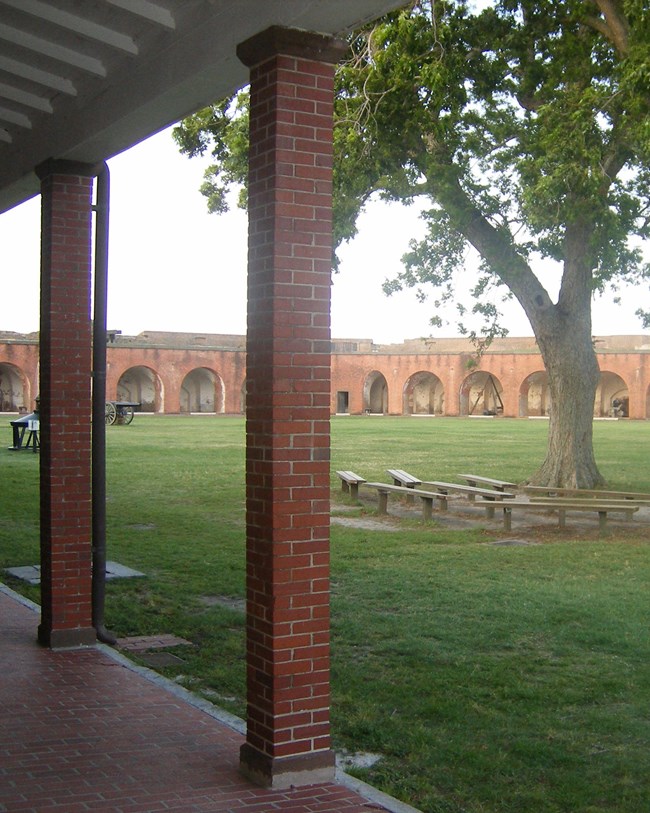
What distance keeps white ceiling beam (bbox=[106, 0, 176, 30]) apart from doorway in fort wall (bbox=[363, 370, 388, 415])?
52.7 metres

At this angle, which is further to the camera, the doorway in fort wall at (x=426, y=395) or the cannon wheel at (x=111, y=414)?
the doorway in fort wall at (x=426, y=395)

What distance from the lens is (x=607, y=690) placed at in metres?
5.58

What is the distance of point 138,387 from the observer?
174 feet

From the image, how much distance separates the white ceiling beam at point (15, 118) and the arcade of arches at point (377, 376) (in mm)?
41162

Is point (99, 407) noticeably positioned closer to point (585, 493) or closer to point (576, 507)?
point (576, 507)

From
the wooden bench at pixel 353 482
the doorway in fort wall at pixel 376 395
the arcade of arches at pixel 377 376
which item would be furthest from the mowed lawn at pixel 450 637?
the doorway in fort wall at pixel 376 395

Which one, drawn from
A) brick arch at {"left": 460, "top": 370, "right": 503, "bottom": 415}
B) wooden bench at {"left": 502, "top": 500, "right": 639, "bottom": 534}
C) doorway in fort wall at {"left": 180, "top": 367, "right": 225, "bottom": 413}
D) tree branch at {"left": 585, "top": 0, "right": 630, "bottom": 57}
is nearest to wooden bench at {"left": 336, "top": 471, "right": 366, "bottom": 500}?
wooden bench at {"left": 502, "top": 500, "right": 639, "bottom": 534}

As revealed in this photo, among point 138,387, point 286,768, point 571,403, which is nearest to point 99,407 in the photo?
point 286,768

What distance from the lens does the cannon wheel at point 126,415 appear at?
3578 cm

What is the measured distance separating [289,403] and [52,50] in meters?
2.35

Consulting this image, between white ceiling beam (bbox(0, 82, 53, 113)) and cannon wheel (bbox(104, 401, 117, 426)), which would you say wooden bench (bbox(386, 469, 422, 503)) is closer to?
white ceiling beam (bbox(0, 82, 53, 113))

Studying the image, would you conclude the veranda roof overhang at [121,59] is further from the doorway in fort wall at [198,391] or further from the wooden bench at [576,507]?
the doorway in fort wall at [198,391]

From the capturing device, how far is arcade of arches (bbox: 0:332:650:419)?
49.3 meters

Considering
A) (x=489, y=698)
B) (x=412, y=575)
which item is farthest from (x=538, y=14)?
(x=489, y=698)
